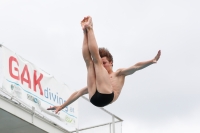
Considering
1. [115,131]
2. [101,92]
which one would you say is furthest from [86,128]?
[101,92]

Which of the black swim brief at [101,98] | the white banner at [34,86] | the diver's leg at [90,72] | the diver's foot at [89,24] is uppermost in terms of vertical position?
the white banner at [34,86]

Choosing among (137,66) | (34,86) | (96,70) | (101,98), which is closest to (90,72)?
(96,70)

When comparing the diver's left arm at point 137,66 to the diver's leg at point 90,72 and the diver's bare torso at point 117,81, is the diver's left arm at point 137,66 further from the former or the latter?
the diver's leg at point 90,72

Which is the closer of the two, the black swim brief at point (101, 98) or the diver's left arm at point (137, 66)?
the diver's left arm at point (137, 66)

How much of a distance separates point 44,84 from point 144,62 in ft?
20.6

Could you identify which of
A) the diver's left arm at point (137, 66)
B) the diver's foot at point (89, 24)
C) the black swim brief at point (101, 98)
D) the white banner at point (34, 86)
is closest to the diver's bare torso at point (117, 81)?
the diver's left arm at point (137, 66)

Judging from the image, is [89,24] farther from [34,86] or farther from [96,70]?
[34,86]

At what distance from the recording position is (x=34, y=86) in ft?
Result: 47.9

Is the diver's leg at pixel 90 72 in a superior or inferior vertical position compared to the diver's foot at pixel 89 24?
inferior

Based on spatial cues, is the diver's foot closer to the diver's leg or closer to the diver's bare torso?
the diver's leg

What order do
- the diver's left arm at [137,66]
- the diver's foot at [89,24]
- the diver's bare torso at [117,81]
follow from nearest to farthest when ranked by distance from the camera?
1. the diver's left arm at [137,66]
2. the diver's foot at [89,24]
3. the diver's bare torso at [117,81]

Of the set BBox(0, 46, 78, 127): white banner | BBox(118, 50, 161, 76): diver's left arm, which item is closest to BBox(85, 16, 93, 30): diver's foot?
BBox(118, 50, 161, 76): diver's left arm

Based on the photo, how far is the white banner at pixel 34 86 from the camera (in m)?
13.9

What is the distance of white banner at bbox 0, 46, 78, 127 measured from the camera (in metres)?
13.9
